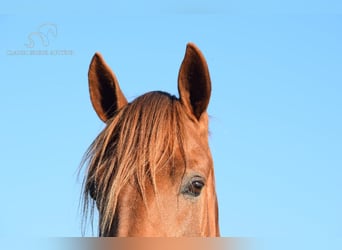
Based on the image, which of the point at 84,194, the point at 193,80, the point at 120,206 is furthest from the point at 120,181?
the point at 193,80

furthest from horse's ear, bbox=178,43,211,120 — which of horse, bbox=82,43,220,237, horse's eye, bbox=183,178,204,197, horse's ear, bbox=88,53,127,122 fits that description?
horse's eye, bbox=183,178,204,197

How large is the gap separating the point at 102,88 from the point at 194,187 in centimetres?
70

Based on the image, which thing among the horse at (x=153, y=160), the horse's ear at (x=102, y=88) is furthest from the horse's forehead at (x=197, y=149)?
the horse's ear at (x=102, y=88)

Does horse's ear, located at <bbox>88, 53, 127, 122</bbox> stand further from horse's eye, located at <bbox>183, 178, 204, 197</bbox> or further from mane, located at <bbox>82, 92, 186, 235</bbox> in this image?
horse's eye, located at <bbox>183, 178, 204, 197</bbox>

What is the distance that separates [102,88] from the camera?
325 centimetres

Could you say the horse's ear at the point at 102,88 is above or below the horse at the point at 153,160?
above

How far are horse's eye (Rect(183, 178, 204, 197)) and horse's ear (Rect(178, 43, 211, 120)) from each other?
383 mm

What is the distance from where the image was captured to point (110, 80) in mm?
3225

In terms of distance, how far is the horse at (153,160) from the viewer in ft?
8.74

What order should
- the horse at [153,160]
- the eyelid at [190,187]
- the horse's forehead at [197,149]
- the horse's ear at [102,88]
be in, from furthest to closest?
the horse's ear at [102,88] < the horse's forehead at [197,149] < the eyelid at [190,187] < the horse at [153,160]

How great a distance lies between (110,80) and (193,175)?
2.13 ft

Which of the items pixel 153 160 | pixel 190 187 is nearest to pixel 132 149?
pixel 153 160

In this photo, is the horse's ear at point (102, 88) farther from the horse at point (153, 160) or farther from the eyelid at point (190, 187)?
the eyelid at point (190, 187)

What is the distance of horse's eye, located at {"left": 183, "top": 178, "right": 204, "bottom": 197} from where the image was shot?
2.79m
